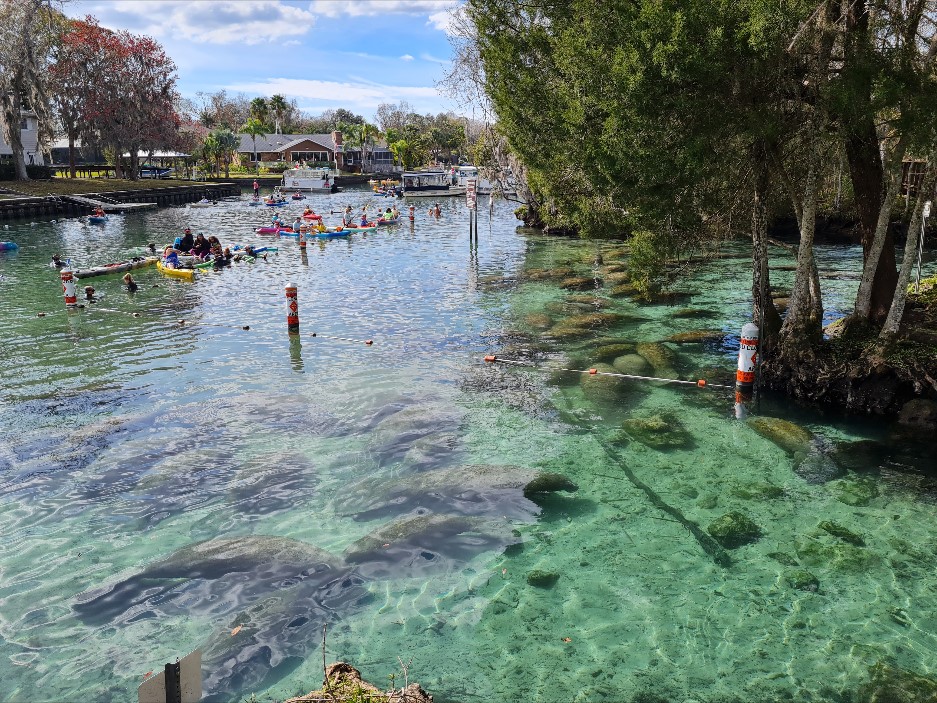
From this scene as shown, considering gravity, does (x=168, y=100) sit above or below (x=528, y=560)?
above

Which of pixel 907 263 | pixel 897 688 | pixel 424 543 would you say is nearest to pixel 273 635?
pixel 424 543

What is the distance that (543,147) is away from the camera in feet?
62.6

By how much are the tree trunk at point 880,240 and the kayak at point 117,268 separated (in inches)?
1198

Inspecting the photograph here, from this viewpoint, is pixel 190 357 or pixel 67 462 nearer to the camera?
pixel 67 462

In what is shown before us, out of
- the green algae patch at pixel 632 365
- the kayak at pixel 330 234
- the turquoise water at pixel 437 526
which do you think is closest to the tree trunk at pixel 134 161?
the kayak at pixel 330 234

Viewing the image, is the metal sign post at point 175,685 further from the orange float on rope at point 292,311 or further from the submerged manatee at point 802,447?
the orange float on rope at point 292,311

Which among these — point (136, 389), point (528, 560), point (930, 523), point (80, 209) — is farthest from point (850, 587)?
point (80, 209)

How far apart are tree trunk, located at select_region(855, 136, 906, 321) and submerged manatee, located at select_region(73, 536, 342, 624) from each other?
11928mm

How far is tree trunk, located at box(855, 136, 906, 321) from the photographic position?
41.5 feet

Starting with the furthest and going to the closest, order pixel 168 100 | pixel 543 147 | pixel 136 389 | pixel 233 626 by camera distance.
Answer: pixel 168 100 < pixel 543 147 < pixel 136 389 < pixel 233 626

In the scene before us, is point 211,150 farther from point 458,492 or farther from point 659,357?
point 458,492

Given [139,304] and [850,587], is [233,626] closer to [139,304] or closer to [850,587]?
[850,587]

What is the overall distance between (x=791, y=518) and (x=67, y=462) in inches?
492

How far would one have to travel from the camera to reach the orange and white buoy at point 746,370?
14469 mm
